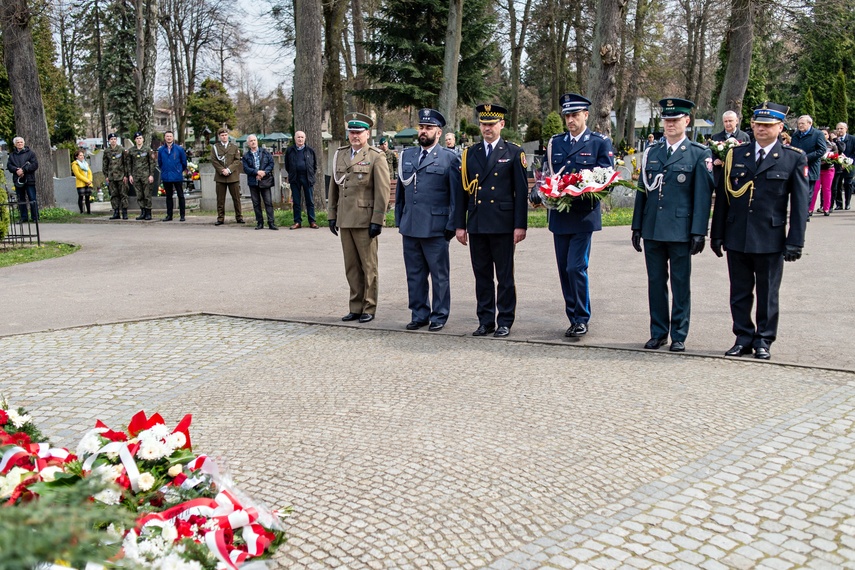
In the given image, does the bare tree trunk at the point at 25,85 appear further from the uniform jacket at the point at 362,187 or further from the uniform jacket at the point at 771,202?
the uniform jacket at the point at 771,202

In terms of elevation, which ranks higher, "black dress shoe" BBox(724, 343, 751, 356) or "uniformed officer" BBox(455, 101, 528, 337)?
"uniformed officer" BBox(455, 101, 528, 337)

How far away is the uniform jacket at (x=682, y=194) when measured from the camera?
7.48 meters

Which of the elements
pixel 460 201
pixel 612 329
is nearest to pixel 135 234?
pixel 460 201

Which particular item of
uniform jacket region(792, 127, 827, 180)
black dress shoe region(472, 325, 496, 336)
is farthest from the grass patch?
uniform jacket region(792, 127, 827, 180)

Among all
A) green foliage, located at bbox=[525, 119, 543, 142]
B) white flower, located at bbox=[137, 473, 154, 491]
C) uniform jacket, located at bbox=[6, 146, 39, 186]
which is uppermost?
green foliage, located at bbox=[525, 119, 543, 142]

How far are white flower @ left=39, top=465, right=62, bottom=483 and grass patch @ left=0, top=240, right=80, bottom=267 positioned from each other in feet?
36.3

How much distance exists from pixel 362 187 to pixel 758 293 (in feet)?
13.2

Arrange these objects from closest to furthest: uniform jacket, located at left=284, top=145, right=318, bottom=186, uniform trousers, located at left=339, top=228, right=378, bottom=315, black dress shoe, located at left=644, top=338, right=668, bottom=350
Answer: black dress shoe, located at left=644, top=338, right=668, bottom=350 → uniform trousers, located at left=339, top=228, right=378, bottom=315 → uniform jacket, located at left=284, top=145, right=318, bottom=186

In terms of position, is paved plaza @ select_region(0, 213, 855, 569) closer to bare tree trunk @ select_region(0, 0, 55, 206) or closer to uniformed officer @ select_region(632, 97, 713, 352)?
uniformed officer @ select_region(632, 97, 713, 352)

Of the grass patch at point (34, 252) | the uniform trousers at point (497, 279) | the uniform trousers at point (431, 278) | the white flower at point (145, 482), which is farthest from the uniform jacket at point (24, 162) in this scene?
the white flower at point (145, 482)

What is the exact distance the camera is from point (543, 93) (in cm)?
7700

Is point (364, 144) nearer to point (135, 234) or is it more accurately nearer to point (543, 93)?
point (135, 234)

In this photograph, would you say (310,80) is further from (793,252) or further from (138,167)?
(793,252)

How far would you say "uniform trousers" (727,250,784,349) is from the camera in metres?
7.24
